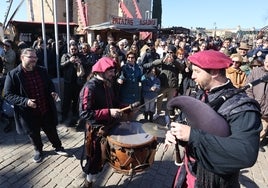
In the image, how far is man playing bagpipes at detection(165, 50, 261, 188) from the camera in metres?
1.58

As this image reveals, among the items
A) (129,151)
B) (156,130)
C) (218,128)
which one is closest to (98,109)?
(129,151)

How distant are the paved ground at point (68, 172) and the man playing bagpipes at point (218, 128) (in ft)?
7.47

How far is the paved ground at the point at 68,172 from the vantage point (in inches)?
153

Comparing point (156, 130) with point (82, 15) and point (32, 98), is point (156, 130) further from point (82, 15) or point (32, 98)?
point (82, 15)

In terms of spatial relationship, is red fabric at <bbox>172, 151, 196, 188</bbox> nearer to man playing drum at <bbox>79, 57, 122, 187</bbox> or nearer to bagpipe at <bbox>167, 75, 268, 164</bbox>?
bagpipe at <bbox>167, 75, 268, 164</bbox>

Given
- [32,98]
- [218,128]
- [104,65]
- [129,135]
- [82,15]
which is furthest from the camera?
[82,15]

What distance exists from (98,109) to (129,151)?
28.4 inches

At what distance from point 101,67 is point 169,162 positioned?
8.05ft

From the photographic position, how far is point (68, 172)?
416 cm

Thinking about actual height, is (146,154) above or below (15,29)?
below

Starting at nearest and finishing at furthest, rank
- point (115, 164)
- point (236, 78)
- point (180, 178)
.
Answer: point (180, 178), point (115, 164), point (236, 78)

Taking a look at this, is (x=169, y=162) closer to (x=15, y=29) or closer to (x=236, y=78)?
(x=236, y=78)

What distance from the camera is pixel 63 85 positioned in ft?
21.4

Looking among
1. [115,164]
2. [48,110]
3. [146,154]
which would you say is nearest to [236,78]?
[146,154]
